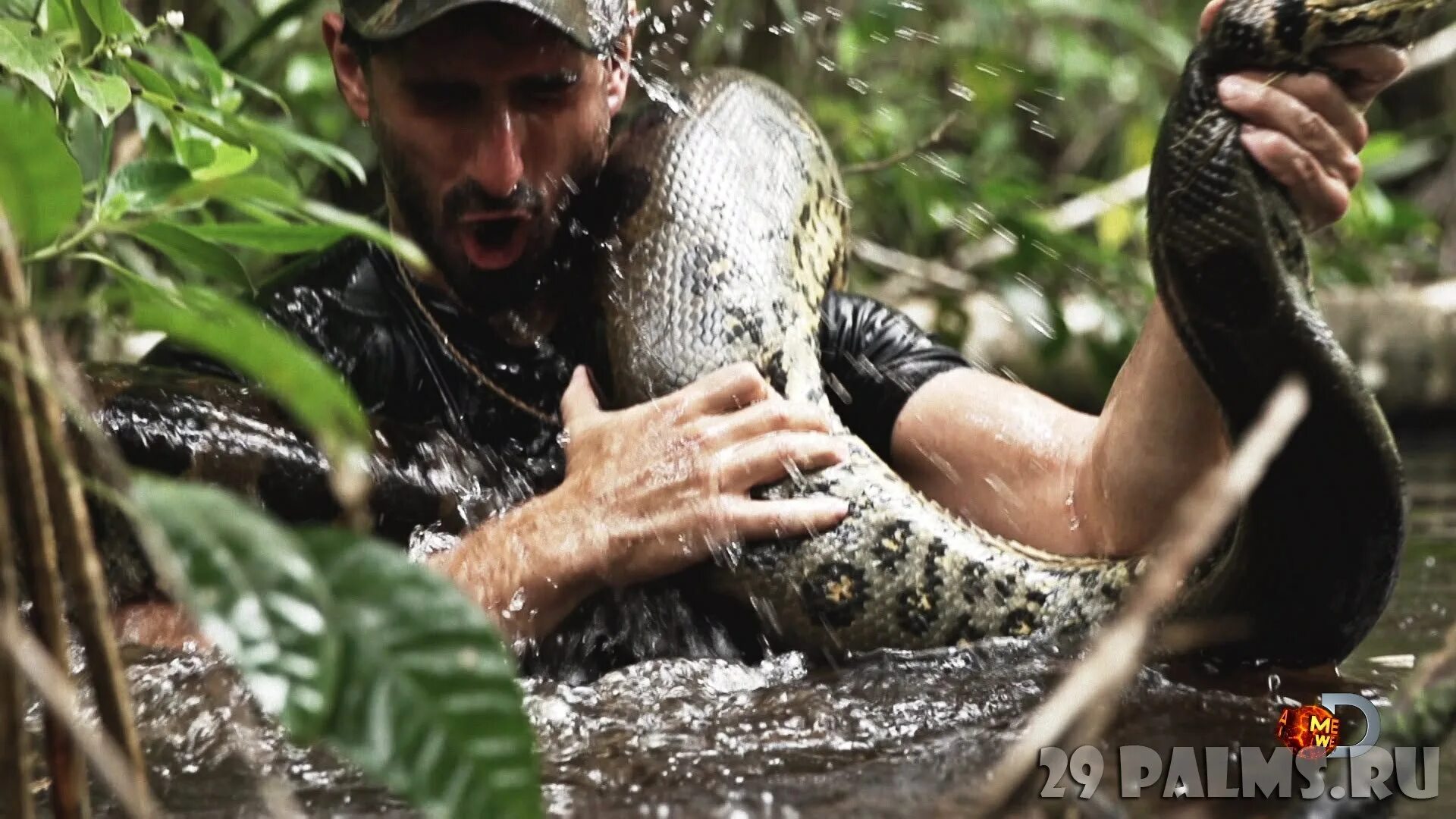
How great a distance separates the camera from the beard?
2.93 meters

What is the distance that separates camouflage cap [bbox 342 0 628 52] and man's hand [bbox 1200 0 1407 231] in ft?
4.16

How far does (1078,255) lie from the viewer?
15.0ft

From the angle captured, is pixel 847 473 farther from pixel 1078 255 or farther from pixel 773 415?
pixel 1078 255

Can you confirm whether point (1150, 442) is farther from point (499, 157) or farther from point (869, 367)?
point (499, 157)

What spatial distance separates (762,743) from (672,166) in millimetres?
1401

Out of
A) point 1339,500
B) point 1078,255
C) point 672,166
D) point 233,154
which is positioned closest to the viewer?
point 1339,500

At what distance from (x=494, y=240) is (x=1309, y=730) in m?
1.77

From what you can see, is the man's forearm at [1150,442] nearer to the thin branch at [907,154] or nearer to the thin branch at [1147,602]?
the thin branch at [907,154]

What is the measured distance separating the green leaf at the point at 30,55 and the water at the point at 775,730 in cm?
88

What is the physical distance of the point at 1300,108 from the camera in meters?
2.09

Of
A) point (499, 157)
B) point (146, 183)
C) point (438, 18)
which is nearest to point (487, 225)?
point (499, 157)

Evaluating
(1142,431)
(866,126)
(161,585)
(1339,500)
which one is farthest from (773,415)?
(866,126)

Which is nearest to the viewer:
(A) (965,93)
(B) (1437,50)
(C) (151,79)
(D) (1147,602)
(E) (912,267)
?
(D) (1147,602)

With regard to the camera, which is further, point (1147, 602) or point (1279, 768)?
point (1279, 768)
